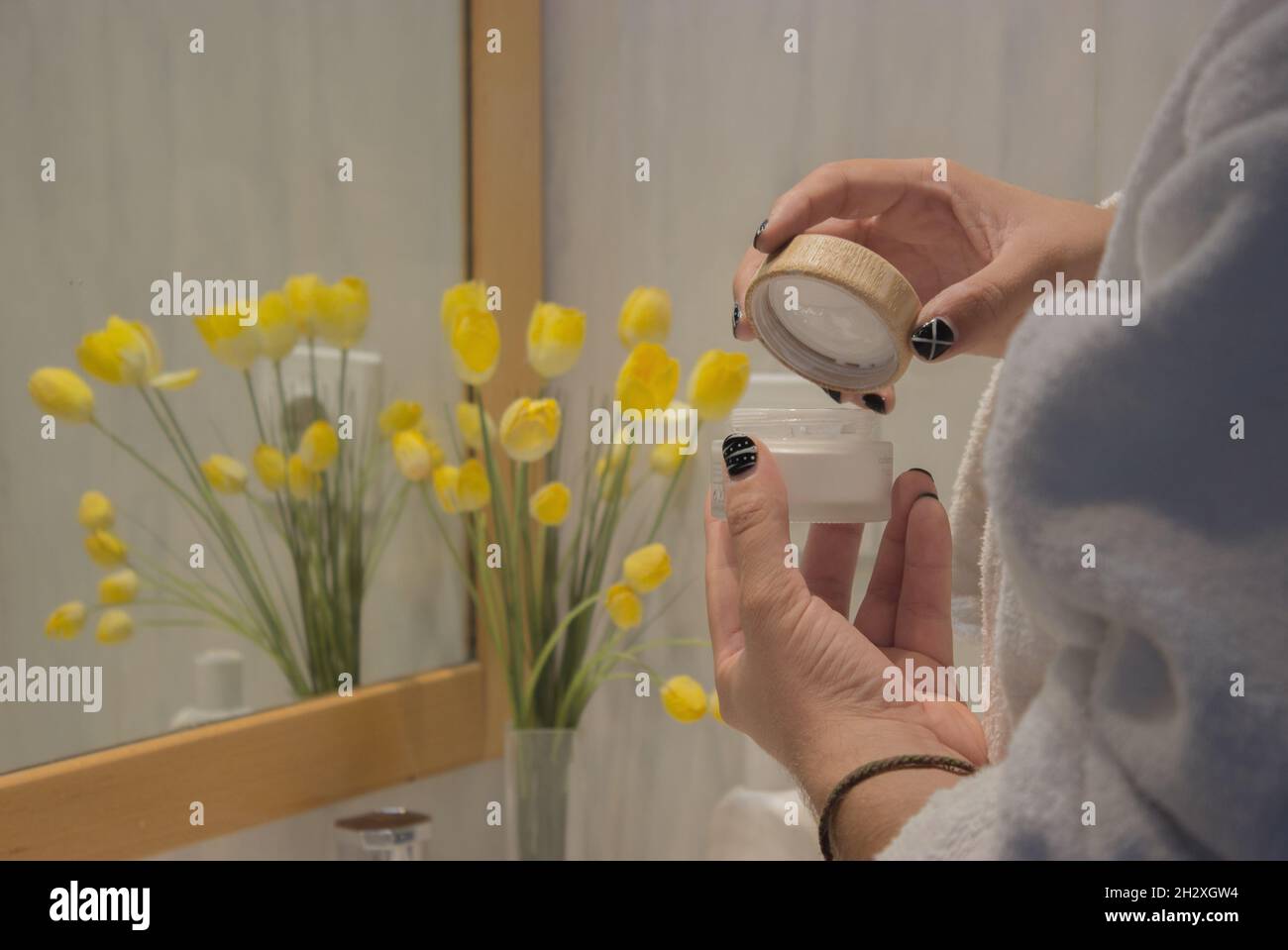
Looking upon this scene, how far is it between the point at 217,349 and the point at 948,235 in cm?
55

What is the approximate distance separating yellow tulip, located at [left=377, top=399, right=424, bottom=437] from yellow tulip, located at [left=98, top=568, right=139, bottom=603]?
247mm

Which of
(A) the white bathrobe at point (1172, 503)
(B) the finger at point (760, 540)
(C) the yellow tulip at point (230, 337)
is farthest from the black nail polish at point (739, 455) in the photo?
(C) the yellow tulip at point (230, 337)

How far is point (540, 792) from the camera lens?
1.06 meters

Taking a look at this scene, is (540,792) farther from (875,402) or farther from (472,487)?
(875,402)

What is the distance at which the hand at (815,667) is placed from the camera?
1.58ft

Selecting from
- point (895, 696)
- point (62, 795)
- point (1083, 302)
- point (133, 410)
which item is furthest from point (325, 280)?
point (1083, 302)

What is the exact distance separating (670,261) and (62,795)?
696 mm

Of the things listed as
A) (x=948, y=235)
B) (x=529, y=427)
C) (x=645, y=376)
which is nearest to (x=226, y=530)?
(x=529, y=427)

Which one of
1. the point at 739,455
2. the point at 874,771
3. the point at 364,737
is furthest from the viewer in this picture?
the point at 364,737

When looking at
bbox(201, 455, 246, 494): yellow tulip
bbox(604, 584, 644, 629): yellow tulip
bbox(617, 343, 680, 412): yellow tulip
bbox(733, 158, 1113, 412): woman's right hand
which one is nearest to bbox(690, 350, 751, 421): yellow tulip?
bbox(617, 343, 680, 412): yellow tulip

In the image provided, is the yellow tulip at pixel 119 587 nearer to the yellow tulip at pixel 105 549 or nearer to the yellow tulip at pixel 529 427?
the yellow tulip at pixel 105 549

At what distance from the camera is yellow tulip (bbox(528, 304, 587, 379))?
1.00 m

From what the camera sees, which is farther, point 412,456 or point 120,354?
point 412,456

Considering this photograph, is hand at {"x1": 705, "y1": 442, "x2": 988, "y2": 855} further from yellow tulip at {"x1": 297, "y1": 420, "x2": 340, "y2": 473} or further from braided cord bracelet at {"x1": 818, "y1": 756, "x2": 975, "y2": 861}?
yellow tulip at {"x1": 297, "y1": 420, "x2": 340, "y2": 473}
